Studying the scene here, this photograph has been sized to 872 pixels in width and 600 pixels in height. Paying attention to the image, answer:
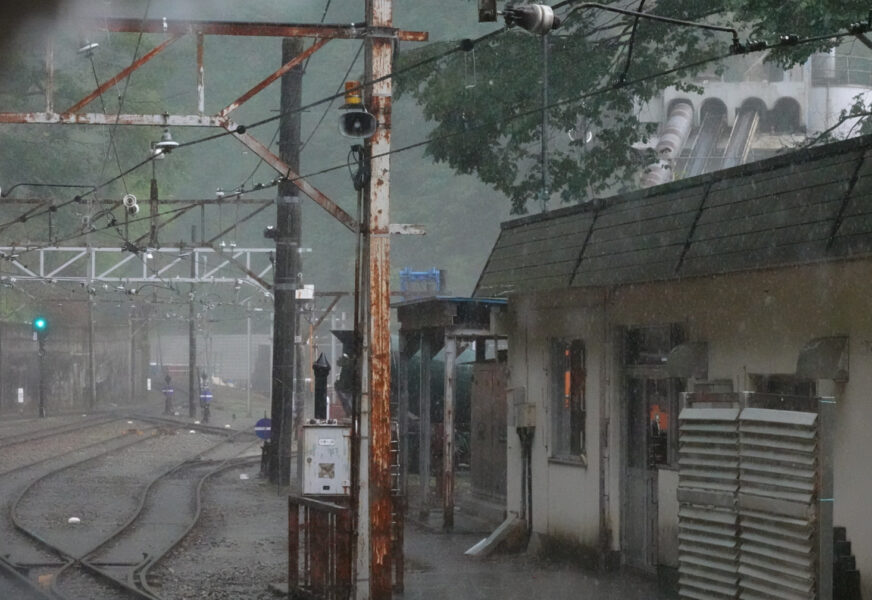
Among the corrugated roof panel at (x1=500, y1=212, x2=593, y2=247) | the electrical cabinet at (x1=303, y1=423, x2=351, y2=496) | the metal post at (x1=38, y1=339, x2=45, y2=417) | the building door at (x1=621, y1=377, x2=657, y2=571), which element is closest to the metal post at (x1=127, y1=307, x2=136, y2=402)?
the metal post at (x1=38, y1=339, x2=45, y2=417)

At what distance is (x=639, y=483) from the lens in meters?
15.2

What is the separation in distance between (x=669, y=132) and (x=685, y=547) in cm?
4487

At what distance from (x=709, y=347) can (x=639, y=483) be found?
2201 mm

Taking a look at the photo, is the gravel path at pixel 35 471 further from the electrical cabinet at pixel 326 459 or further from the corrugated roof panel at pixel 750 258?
the corrugated roof panel at pixel 750 258

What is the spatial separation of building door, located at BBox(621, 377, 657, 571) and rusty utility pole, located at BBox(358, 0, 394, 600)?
3336mm

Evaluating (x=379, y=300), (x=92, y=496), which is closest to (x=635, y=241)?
(x=379, y=300)

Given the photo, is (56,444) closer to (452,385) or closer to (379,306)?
(452,385)

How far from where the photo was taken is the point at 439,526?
67.8 ft

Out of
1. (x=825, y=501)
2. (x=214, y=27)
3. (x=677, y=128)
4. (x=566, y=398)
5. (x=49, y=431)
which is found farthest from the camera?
(x=677, y=128)

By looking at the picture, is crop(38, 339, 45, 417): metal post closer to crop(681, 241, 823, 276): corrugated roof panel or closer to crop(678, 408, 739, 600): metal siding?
crop(681, 241, 823, 276): corrugated roof panel

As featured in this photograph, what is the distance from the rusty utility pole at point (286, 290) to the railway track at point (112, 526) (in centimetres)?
192

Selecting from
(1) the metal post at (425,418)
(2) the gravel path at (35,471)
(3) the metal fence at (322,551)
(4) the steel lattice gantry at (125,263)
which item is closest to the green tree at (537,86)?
(1) the metal post at (425,418)

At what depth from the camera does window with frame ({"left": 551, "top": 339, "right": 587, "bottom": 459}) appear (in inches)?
652

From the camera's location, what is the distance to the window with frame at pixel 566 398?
16.6 m
